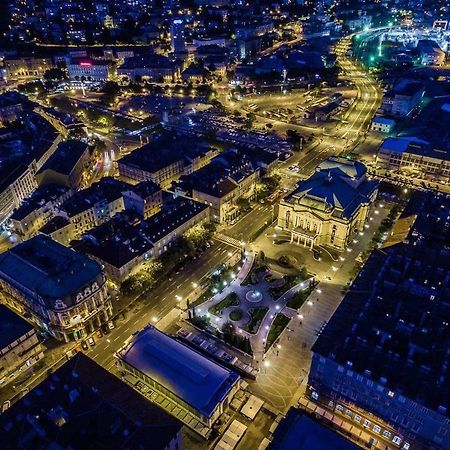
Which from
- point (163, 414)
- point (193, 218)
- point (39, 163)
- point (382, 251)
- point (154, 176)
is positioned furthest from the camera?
point (39, 163)

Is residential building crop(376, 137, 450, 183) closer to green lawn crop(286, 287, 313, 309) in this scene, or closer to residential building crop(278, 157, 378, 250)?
residential building crop(278, 157, 378, 250)

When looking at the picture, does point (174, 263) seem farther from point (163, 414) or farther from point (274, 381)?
point (163, 414)

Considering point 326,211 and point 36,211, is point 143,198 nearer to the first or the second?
point 36,211

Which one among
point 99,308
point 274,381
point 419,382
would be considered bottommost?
point 274,381

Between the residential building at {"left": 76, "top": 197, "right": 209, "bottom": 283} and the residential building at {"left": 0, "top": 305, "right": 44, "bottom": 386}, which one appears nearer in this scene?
the residential building at {"left": 0, "top": 305, "right": 44, "bottom": 386}

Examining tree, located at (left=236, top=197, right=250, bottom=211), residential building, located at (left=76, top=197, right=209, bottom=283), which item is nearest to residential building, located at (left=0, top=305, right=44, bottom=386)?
residential building, located at (left=76, top=197, right=209, bottom=283)

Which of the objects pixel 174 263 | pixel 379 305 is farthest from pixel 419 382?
pixel 174 263
